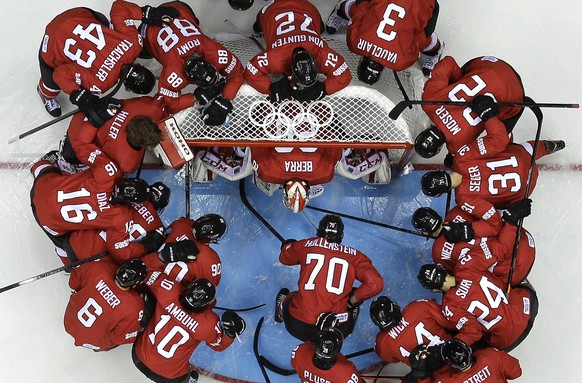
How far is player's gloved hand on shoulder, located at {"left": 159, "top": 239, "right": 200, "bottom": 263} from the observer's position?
177 inches

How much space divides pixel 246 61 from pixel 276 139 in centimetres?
95

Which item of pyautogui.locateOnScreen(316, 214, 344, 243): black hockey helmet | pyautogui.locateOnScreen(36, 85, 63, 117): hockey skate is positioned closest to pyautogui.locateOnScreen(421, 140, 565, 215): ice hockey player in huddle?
pyautogui.locateOnScreen(316, 214, 344, 243): black hockey helmet

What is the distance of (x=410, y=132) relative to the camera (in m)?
4.91

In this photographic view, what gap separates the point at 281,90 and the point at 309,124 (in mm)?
282

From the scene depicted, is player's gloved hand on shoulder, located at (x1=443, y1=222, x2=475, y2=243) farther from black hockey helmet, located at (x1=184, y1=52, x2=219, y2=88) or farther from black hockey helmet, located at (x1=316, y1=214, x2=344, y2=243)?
black hockey helmet, located at (x1=184, y1=52, x2=219, y2=88)

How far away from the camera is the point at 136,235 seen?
188 inches

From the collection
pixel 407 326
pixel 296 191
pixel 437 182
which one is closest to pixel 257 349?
pixel 407 326

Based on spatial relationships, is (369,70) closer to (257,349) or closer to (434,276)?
(434,276)

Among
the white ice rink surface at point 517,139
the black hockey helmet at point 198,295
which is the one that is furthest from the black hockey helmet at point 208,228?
the white ice rink surface at point 517,139

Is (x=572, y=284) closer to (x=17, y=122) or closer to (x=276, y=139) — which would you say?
(x=276, y=139)

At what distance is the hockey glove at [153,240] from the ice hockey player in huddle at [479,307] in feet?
5.83

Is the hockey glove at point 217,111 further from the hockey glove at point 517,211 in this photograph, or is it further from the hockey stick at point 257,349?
A: the hockey glove at point 517,211

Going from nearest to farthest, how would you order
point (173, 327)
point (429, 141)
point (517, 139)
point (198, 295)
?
point (198, 295) → point (173, 327) → point (429, 141) → point (517, 139)

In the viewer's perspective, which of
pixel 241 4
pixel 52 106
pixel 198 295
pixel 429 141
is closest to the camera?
pixel 198 295
